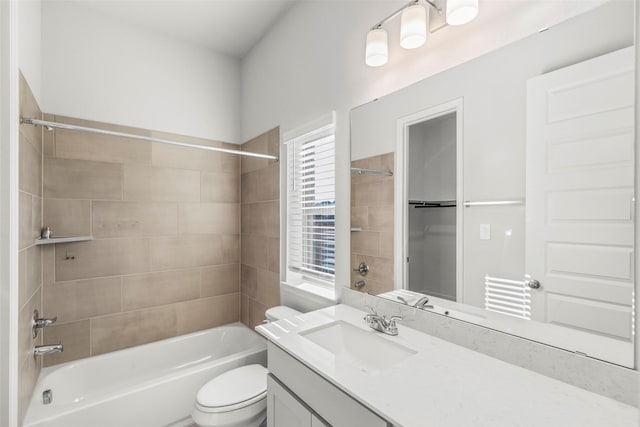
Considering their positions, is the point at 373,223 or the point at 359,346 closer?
the point at 359,346

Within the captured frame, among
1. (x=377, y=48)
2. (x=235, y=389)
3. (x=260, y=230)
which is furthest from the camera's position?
(x=260, y=230)

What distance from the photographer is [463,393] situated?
0.82 meters

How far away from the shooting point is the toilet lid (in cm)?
152

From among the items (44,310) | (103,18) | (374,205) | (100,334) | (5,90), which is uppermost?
(103,18)

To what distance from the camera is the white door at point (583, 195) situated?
2.63 ft

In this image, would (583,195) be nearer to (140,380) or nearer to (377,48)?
(377,48)

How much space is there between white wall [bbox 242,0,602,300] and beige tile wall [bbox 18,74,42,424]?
1399 mm

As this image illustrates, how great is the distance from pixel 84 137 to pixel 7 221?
1089mm

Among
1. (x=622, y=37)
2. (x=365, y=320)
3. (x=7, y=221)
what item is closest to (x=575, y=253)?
(x=622, y=37)

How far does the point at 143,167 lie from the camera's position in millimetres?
2314

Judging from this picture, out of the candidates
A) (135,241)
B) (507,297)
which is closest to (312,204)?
(507,297)

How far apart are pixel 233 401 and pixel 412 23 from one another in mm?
1933

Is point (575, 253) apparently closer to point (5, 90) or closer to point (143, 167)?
point (5, 90)

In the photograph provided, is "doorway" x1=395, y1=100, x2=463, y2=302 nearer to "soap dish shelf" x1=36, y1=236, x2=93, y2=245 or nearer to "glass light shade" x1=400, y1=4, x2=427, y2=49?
Result: "glass light shade" x1=400, y1=4, x2=427, y2=49
